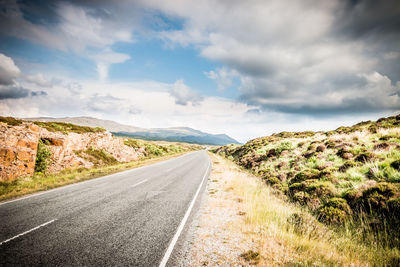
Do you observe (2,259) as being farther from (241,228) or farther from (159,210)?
(241,228)

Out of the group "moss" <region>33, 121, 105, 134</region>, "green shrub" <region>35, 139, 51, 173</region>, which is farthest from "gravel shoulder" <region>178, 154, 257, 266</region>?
"moss" <region>33, 121, 105, 134</region>

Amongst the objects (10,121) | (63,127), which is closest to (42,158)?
(10,121)

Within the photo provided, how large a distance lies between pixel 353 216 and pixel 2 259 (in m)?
9.78

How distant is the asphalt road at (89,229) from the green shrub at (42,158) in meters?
6.33

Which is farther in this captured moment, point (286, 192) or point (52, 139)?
point (52, 139)

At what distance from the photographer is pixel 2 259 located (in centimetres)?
337

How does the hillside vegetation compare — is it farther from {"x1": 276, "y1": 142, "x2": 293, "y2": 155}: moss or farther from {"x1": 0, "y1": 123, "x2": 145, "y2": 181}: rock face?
{"x1": 0, "y1": 123, "x2": 145, "y2": 181}: rock face

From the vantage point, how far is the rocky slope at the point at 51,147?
10805mm

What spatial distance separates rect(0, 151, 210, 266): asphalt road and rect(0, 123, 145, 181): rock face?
5.16 m

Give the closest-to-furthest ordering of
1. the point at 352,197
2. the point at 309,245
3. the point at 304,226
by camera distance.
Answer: the point at 309,245, the point at 304,226, the point at 352,197

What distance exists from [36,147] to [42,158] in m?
0.93

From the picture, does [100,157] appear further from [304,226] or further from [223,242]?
[304,226]

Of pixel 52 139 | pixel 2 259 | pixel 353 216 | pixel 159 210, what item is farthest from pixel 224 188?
pixel 52 139

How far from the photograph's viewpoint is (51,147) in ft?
47.4
